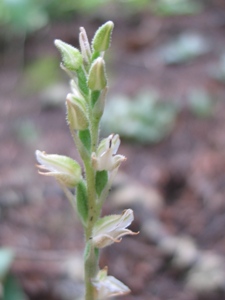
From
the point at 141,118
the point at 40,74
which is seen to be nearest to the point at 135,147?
the point at 141,118

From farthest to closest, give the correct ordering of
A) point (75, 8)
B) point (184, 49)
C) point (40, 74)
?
point (75, 8)
point (184, 49)
point (40, 74)

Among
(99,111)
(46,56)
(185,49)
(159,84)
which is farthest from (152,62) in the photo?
(99,111)

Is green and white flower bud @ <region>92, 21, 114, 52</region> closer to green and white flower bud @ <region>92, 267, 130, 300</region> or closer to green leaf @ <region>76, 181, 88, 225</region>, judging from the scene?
green leaf @ <region>76, 181, 88, 225</region>

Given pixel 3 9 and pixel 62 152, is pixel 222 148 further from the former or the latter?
pixel 3 9

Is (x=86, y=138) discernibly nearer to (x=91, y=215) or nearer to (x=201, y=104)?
(x=91, y=215)

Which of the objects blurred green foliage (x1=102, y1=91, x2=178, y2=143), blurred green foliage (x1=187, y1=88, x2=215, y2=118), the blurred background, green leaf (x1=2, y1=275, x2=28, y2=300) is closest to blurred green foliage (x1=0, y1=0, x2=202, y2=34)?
the blurred background

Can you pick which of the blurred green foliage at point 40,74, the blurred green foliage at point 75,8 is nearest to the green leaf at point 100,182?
the blurred green foliage at point 40,74

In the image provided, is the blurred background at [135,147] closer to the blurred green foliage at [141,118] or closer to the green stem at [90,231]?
the blurred green foliage at [141,118]
